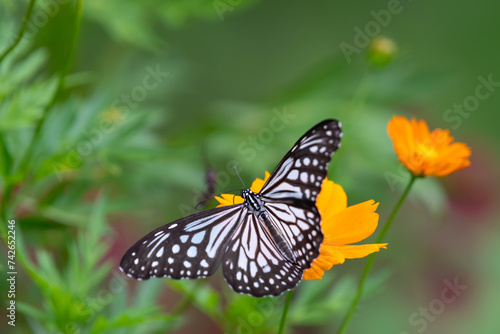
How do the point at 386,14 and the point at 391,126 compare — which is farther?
the point at 386,14

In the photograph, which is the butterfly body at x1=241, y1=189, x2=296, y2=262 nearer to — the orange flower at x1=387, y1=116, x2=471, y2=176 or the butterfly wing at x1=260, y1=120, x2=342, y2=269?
the butterfly wing at x1=260, y1=120, x2=342, y2=269

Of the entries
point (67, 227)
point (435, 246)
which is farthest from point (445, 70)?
point (67, 227)

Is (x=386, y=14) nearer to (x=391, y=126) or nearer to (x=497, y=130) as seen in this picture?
(x=497, y=130)
